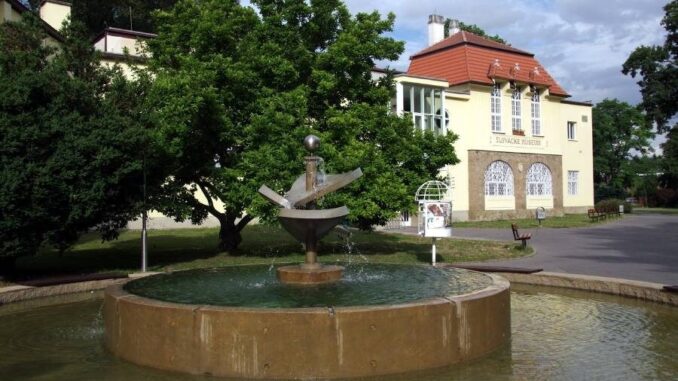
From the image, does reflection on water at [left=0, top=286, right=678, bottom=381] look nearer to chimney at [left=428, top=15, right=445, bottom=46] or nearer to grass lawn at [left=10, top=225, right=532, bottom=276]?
grass lawn at [left=10, top=225, right=532, bottom=276]

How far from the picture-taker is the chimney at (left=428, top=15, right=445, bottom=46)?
146 feet

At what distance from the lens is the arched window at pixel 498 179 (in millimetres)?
37562

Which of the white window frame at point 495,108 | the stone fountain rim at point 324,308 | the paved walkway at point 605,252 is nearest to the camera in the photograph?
the stone fountain rim at point 324,308

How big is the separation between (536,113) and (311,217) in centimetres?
3529

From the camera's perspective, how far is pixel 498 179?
125 feet

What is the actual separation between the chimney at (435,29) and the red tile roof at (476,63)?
3.99 m

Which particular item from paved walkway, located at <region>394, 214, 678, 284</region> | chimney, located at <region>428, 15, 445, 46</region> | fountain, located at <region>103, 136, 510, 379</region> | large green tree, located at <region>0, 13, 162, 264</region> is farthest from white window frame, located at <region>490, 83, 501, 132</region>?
fountain, located at <region>103, 136, 510, 379</region>

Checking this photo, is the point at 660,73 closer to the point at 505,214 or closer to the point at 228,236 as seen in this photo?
the point at 505,214

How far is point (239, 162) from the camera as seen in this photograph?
17.0m

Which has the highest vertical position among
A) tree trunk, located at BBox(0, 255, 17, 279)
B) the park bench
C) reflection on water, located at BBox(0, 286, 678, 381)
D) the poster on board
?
the poster on board

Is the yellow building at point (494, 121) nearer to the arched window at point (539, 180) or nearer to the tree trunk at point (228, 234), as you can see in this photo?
the arched window at point (539, 180)

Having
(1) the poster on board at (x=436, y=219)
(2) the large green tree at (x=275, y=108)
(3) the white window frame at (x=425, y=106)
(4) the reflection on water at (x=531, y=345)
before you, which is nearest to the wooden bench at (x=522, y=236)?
(2) the large green tree at (x=275, y=108)

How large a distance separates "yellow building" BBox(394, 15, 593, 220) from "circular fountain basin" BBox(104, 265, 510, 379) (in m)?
26.0

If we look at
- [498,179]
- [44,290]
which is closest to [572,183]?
[498,179]
